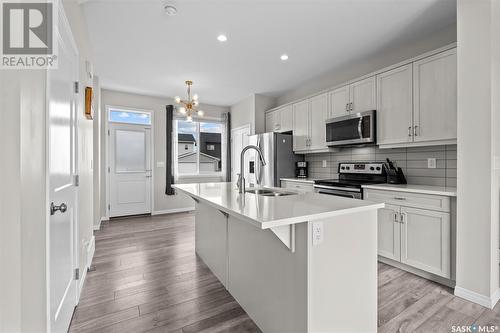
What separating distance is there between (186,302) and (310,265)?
1272 mm

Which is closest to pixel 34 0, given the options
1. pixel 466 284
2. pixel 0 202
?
pixel 0 202

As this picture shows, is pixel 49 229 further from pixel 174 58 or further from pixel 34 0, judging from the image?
pixel 174 58

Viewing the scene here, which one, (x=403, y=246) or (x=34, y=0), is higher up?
(x=34, y=0)

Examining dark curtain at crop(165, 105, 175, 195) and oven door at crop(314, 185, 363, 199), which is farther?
dark curtain at crop(165, 105, 175, 195)

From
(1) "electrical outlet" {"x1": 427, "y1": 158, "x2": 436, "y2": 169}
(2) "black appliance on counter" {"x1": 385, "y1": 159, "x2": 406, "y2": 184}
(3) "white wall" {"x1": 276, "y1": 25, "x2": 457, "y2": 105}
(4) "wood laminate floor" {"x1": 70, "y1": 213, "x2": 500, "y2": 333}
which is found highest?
(3) "white wall" {"x1": 276, "y1": 25, "x2": 457, "y2": 105}

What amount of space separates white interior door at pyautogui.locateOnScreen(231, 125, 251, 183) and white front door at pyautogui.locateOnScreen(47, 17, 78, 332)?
12.6 ft

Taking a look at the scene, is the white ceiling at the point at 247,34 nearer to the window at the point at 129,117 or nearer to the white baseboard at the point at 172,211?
the window at the point at 129,117

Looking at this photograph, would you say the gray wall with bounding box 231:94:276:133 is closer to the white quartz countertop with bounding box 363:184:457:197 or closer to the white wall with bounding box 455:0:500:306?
the white quartz countertop with bounding box 363:184:457:197

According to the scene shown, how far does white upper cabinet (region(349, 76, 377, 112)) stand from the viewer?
3.11 metres

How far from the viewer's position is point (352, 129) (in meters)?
3.28

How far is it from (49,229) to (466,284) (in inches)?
119

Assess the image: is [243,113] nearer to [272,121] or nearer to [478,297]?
[272,121]

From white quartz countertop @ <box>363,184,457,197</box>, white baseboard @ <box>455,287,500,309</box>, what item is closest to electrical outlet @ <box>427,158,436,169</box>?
white quartz countertop @ <box>363,184,457,197</box>

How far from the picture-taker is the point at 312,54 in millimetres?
3342
